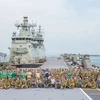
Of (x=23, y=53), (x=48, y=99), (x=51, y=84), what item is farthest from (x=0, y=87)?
(x=23, y=53)

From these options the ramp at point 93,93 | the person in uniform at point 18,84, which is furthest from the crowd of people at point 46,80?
the ramp at point 93,93

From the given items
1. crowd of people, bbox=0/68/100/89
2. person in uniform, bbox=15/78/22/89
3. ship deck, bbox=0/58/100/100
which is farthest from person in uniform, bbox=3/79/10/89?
ship deck, bbox=0/58/100/100

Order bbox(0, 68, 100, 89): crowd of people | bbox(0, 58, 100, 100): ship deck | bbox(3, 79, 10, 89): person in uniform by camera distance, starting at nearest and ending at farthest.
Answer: bbox(0, 58, 100, 100): ship deck, bbox(3, 79, 10, 89): person in uniform, bbox(0, 68, 100, 89): crowd of people

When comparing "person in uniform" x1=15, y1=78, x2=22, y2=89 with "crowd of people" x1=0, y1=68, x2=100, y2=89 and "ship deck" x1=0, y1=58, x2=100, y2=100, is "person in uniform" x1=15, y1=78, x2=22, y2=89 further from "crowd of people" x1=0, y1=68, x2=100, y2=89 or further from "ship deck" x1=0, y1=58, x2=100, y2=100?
"ship deck" x1=0, y1=58, x2=100, y2=100

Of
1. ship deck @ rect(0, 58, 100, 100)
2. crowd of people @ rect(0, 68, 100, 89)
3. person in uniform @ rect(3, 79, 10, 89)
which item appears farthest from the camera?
crowd of people @ rect(0, 68, 100, 89)

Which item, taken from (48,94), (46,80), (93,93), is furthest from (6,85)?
(93,93)

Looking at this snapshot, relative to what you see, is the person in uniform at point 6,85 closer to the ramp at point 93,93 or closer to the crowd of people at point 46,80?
the crowd of people at point 46,80

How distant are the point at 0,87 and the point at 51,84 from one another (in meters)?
2.67

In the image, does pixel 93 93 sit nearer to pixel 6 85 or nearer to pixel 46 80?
pixel 46 80

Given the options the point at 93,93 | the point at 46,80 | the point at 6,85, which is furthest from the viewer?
the point at 46,80

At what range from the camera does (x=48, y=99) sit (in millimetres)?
11922

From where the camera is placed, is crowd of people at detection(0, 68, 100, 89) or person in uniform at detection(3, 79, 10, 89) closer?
person in uniform at detection(3, 79, 10, 89)

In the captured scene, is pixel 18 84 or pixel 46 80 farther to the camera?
pixel 46 80

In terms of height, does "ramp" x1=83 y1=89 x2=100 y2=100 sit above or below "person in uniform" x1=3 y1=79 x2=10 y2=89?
below
